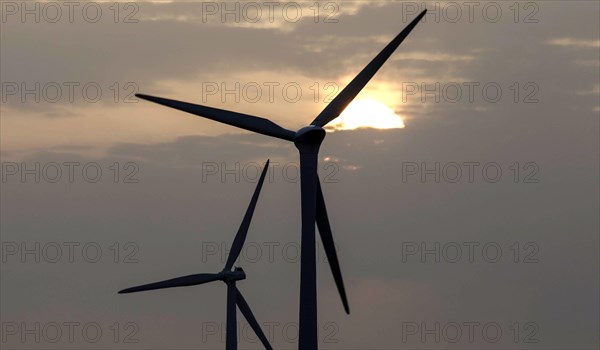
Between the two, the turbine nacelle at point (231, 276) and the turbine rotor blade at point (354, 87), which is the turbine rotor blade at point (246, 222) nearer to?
the turbine nacelle at point (231, 276)

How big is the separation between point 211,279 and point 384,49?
2842 cm

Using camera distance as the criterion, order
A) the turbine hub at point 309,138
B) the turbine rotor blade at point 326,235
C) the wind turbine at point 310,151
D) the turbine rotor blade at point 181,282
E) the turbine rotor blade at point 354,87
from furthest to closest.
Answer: the turbine rotor blade at point 181,282 < the turbine rotor blade at point 326,235 < the turbine rotor blade at point 354,87 < the turbine hub at point 309,138 < the wind turbine at point 310,151

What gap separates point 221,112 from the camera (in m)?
75.8

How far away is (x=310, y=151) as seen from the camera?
7319cm

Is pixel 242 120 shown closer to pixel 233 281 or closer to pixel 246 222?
pixel 246 222

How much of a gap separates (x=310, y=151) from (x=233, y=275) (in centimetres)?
2981

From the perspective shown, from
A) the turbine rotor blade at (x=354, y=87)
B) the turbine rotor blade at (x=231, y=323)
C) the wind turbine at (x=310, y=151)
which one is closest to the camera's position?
the wind turbine at (x=310, y=151)

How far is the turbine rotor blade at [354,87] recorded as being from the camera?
76312 mm

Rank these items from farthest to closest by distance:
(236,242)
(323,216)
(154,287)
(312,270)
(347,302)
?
(236,242) < (154,287) < (347,302) < (323,216) < (312,270)

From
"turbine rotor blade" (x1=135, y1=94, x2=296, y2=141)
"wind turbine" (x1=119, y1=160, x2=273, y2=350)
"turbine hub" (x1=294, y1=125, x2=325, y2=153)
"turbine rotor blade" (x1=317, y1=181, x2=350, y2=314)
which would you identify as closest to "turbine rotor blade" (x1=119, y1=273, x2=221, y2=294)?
"wind turbine" (x1=119, y1=160, x2=273, y2=350)

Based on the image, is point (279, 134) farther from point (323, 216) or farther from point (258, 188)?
point (258, 188)

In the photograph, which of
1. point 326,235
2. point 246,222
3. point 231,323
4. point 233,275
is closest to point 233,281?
point 233,275

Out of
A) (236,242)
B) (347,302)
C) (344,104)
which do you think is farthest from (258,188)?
(344,104)

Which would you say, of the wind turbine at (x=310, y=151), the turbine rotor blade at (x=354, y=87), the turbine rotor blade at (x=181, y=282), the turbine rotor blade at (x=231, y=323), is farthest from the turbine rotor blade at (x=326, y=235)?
the turbine rotor blade at (x=231, y=323)
